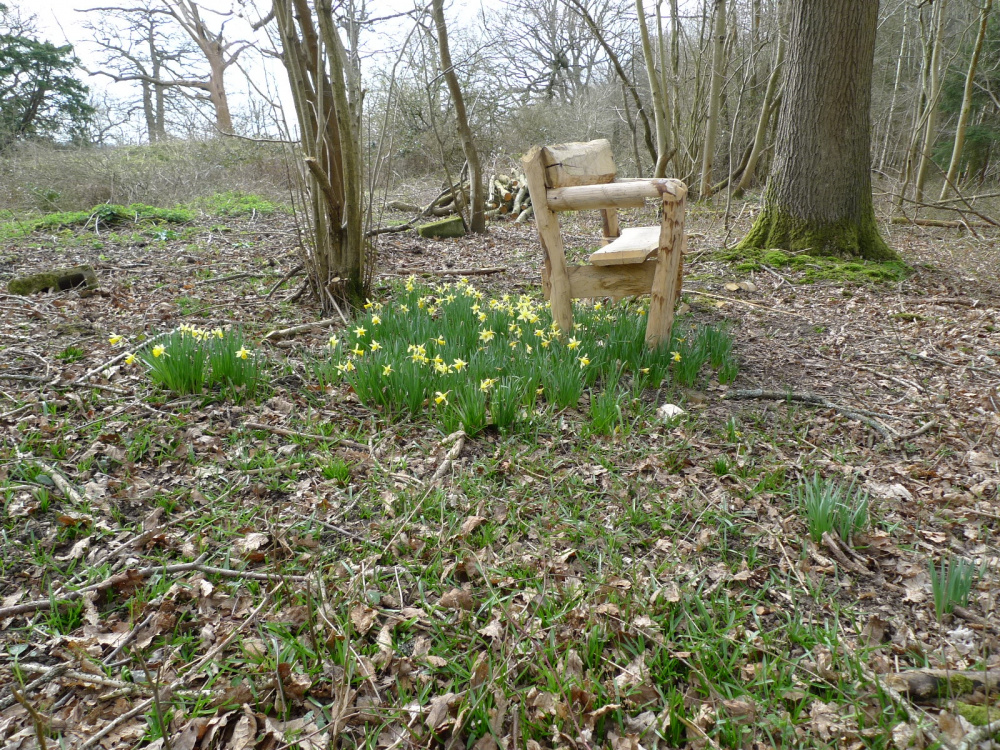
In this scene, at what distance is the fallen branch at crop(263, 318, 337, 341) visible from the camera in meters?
3.94

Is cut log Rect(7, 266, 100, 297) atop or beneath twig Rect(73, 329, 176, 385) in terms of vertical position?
atop

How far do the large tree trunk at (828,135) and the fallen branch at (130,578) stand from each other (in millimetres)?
6090

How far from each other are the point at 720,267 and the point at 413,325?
390 centimetres

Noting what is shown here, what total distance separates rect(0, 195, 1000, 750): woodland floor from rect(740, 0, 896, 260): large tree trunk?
2.78 metres

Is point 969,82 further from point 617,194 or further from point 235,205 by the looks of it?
point 235,205

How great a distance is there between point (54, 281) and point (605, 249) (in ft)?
14.8

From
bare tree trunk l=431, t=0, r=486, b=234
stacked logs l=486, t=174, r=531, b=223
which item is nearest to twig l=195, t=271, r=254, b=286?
bare tree trunk l=431, t=0, r=486, b=234

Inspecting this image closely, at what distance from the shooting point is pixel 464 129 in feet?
27.5

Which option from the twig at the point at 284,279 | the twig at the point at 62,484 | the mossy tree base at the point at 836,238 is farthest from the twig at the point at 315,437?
the mossy tree base at the point at 836,238

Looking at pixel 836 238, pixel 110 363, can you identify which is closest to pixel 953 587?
pixel 110 363

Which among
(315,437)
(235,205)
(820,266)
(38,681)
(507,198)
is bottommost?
(38,681)

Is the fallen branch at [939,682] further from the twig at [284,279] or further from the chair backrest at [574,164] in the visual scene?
the twig at [284,279]

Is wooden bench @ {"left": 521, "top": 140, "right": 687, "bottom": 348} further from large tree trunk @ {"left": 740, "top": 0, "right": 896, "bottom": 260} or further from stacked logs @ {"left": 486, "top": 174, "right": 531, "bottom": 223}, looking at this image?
stacked logs @ {"left": 486, "top": 174, "right": 531, "bottom": 223}

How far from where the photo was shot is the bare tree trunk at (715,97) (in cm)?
946
